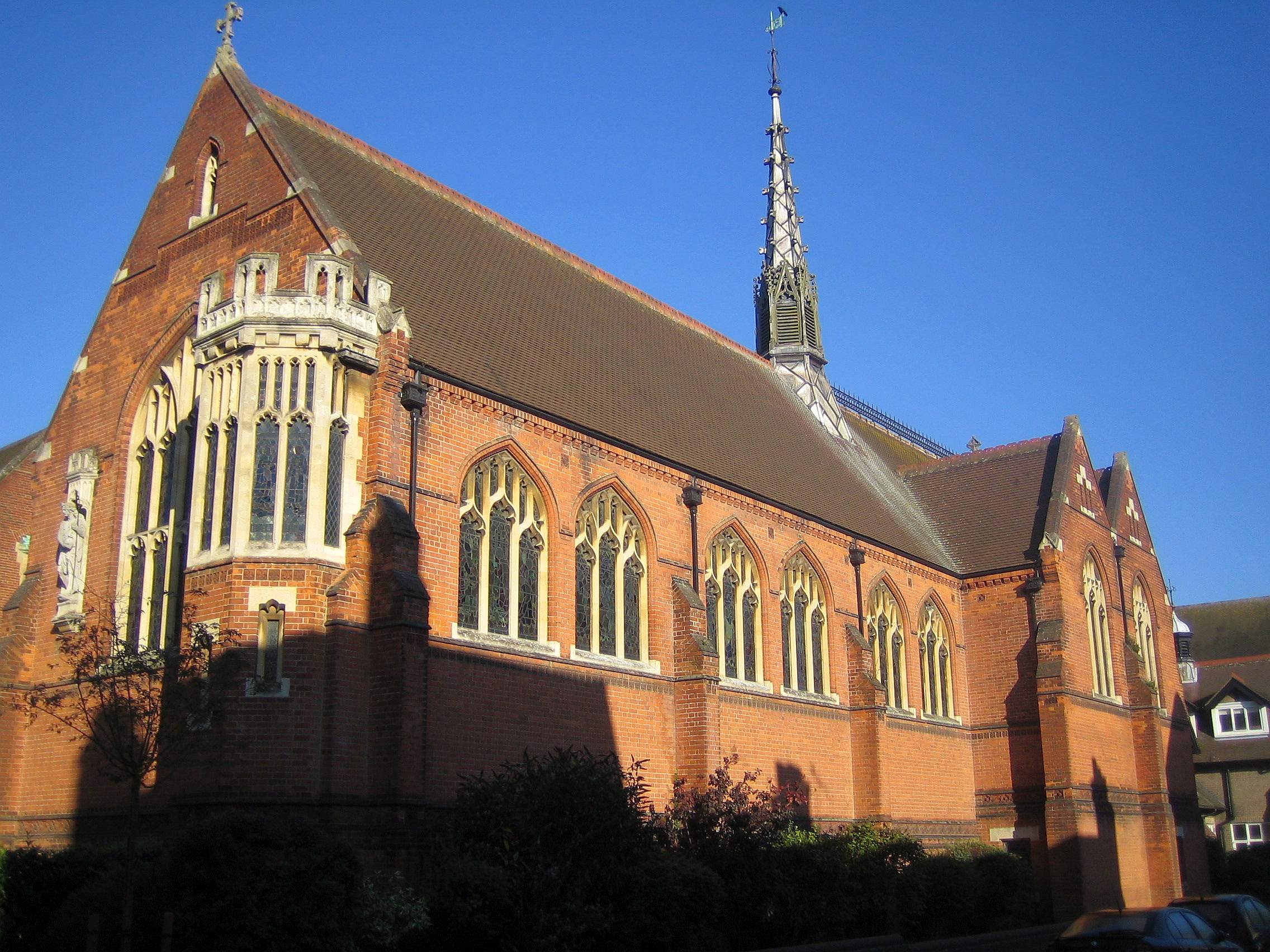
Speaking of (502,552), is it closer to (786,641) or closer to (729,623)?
(729,623)

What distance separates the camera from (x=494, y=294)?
24.0 meters

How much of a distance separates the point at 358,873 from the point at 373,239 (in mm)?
11909

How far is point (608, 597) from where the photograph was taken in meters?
21.8

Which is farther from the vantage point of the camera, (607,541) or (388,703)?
(607,541)

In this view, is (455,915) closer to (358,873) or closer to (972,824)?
(358,873)

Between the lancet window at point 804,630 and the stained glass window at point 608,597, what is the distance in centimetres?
540

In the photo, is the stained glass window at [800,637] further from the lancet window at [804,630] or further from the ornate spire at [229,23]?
the ornate spire at [229,23]

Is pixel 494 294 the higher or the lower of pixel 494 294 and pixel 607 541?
the higher

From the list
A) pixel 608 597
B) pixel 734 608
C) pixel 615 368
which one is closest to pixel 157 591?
pixel 608 597

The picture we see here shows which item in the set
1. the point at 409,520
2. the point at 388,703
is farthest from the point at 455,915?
the point at 409,520

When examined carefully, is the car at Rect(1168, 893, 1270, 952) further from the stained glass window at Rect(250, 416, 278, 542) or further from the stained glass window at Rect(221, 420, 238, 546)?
the stained glass window at Rect(221, 420, 238, 546)

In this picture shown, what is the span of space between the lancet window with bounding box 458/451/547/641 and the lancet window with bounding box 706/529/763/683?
465 cm

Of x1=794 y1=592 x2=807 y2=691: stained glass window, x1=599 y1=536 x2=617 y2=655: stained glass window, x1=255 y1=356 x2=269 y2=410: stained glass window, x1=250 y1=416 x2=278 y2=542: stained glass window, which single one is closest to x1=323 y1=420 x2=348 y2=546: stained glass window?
x1=250 y1=416 x2=278 y2=542: stained glass window

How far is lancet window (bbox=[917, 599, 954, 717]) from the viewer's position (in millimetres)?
30656
